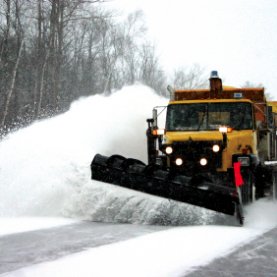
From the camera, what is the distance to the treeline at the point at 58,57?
29.4m

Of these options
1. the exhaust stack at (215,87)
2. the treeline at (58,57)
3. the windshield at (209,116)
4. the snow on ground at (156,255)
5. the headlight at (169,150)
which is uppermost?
the treeline at (58,57)

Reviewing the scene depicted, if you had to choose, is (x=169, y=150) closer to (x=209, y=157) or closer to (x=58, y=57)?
(x=209, y=157)

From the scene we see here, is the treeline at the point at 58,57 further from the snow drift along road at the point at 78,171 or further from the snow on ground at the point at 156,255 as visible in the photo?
the snow on ground at the point at 156,255

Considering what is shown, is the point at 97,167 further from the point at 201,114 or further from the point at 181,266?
the point at 181,266

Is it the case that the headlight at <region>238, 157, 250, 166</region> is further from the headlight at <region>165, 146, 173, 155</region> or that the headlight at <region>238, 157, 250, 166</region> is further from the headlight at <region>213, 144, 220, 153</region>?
the headlight at <region>165, 146, 173, 155</region>

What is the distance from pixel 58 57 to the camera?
31.6m

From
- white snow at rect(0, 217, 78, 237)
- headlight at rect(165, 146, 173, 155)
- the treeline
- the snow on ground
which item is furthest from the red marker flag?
the treeline

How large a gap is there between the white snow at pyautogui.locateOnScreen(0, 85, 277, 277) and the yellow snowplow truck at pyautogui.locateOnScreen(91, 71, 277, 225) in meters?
0.48

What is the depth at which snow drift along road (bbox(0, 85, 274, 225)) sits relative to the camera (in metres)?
9.61

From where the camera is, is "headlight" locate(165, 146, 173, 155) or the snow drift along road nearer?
the snow drift along road

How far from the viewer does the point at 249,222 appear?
30.0 feet

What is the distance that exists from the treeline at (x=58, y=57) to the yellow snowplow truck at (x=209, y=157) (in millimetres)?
7343

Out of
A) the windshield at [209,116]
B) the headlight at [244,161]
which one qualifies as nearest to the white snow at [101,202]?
the headlight at [244,161]

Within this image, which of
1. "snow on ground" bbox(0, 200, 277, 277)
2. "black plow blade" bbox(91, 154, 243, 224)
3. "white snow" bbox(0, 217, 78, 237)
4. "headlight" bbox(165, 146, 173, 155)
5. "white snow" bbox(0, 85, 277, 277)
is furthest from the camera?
Answer: "headlight" bbox(165, 146, 173, 155)
